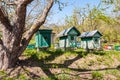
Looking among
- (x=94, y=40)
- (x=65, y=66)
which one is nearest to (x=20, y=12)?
(x=65, y=66)

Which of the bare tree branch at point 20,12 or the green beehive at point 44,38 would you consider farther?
the green beehive at point 44,38

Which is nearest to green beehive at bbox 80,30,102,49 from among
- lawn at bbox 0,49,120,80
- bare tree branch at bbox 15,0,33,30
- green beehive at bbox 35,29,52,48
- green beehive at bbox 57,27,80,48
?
green beehive at bbox 57,27,80,48

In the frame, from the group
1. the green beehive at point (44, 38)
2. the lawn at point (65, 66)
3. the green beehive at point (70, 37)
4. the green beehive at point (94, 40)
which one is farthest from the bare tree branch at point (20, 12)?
the green beehive at point (94, 40)

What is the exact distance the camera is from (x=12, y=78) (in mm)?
11625

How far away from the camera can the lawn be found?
487 inches

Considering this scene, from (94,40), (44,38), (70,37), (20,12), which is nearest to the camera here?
(20,12)

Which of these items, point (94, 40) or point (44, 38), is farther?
point (94, 40)

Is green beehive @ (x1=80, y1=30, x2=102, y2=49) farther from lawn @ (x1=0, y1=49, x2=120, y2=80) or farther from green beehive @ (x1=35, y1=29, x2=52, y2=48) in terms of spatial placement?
lawn @ (x1=0, y1=49, x2=120, y2=80)

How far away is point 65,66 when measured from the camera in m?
14.5

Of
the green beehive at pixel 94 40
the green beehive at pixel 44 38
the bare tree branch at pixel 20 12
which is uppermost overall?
the bare tree branch at pixel 20 12

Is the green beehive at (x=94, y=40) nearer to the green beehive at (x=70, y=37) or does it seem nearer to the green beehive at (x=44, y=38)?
the green beehive at (x=70, y=37)

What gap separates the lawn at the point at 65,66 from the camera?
40.6 ft

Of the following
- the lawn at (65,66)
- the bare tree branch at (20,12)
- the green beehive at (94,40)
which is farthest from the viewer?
the green beehive at (94,40)

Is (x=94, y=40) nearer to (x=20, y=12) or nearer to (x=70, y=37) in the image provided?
(x=70, y=37)
